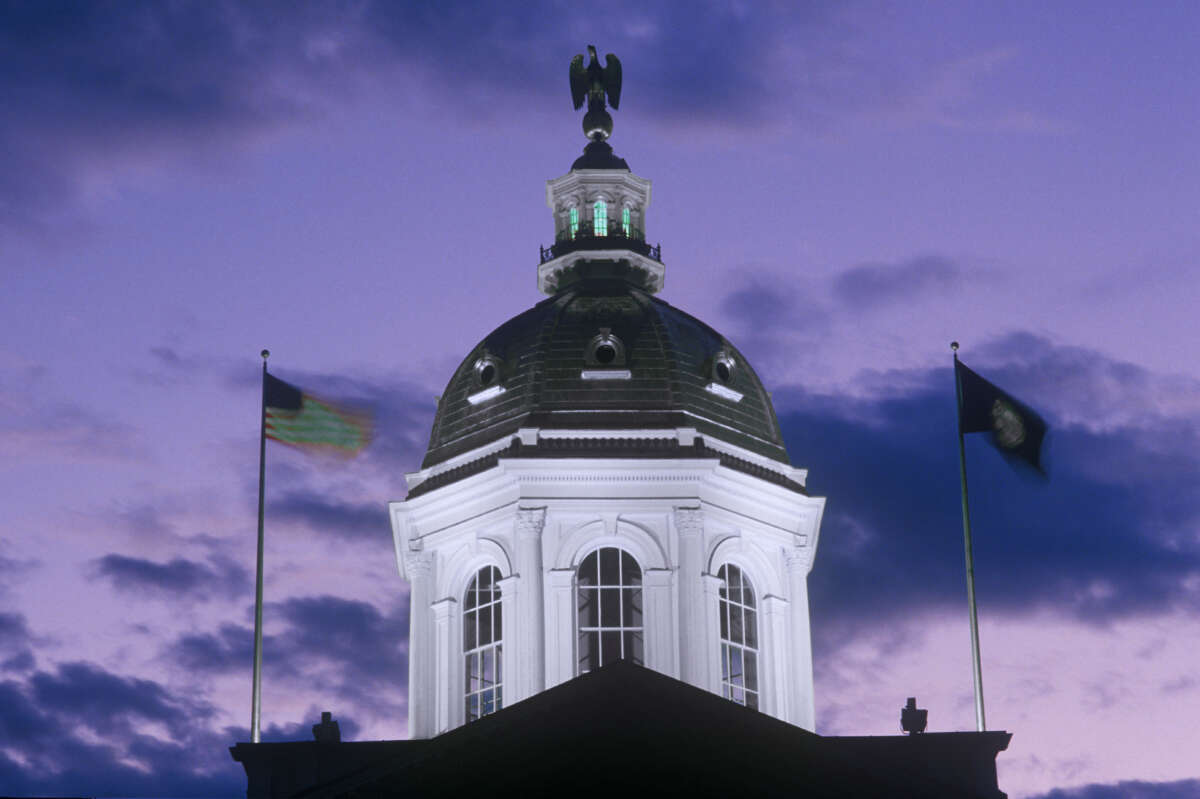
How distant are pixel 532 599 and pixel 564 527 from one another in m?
1.88

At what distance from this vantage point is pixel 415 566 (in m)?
65.8

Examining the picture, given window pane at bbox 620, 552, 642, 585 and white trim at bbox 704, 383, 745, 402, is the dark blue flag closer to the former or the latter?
white trim at bbox 704, 383, 745, 402

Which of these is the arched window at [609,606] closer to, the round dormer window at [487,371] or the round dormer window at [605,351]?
the round dormer window at [605,351]

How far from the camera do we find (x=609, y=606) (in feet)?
208

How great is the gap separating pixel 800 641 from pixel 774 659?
3.46ft

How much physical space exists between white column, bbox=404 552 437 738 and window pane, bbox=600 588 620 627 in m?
4.31

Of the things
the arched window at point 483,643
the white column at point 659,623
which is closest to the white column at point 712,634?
the white column at point 659,623

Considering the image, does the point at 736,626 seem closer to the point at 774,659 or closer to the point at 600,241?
the point at 774,659

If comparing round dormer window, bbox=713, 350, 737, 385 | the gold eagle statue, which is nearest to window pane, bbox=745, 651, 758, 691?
round dormer window, bbox=713, 350, 737, 385

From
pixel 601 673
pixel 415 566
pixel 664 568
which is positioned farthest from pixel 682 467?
pixel 601 673

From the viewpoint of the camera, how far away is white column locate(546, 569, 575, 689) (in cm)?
6212

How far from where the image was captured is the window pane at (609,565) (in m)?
63.7

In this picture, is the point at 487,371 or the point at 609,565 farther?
the point at 487,371

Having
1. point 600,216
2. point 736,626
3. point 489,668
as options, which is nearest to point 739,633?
point 736,626
